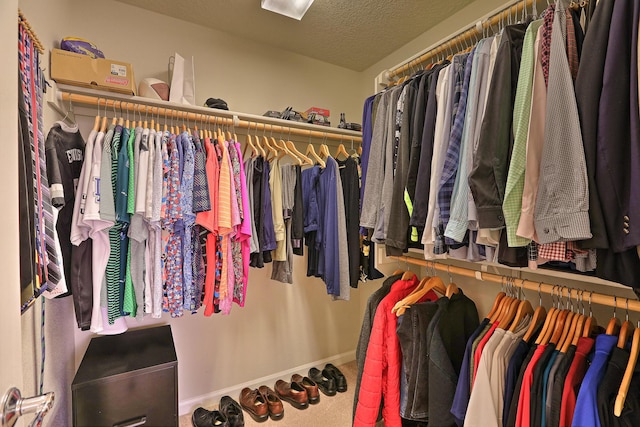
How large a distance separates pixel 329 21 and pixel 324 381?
232 centimetres

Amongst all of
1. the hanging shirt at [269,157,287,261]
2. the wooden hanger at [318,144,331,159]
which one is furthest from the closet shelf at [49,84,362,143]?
the hanging shirt at [269,157,287,261]

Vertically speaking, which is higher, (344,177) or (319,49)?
(319,49)

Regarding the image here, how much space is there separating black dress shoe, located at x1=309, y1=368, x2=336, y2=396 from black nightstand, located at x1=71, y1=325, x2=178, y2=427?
4.34 feet

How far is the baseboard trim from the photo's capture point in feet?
5.57

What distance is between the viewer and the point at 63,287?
86 cm

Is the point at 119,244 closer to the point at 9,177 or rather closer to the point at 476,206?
the point at 9,177

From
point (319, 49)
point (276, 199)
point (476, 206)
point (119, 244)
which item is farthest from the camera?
point (319, 49)

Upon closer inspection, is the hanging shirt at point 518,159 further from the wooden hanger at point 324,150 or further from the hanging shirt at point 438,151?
the wooden hanger at point 324,150

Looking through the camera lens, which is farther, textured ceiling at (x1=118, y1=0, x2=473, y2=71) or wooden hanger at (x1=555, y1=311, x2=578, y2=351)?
textured ceiling at (x1=118, y1=0, x2=473, y2=71)

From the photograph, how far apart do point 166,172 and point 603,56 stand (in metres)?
1.44

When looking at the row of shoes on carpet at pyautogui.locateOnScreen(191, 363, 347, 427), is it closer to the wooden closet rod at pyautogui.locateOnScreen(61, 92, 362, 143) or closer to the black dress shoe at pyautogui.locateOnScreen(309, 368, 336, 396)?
the black dress shoe at pyautogui.locateOnScreen(309, 368, 336, 396)

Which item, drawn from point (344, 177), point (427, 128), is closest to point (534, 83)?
point (427, 128)

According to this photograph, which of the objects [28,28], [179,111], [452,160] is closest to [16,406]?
[28,28]

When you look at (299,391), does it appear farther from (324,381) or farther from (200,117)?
(200,117)
